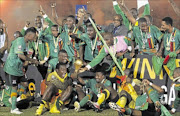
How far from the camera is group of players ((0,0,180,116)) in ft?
30.9

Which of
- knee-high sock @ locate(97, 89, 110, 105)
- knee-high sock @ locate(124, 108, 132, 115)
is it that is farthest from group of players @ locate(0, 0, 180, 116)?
knee-high sock @ locate(124, 108, 132, 115)

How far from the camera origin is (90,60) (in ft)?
33.9

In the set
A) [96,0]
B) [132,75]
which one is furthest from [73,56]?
[96,0]

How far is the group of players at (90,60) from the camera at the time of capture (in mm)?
9406

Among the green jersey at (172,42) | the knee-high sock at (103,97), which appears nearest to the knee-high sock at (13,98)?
the knee-high sock at (103,97)

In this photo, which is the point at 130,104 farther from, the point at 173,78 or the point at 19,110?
the point at 19,110

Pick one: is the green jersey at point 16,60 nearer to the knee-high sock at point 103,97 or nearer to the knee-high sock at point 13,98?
the knee-high sock at point 13,98

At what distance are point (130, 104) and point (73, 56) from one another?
1949 mm

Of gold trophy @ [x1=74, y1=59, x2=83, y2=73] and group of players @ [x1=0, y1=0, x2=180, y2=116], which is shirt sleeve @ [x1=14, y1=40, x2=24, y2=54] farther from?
gold trophy @ [x1=74, y1=59, x2=83, y2=73]

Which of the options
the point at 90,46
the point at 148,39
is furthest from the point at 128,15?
the point at 90,46

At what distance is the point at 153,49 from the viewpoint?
1005 centimetres

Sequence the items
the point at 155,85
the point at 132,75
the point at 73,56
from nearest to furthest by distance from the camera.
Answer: the point at 155,85, the point at 132,75, the point at 73,56

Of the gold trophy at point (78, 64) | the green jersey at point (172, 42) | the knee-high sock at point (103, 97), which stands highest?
the green jersey at point (172, 42)

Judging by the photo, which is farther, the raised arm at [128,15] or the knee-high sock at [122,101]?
the raised arm at [128,15]
